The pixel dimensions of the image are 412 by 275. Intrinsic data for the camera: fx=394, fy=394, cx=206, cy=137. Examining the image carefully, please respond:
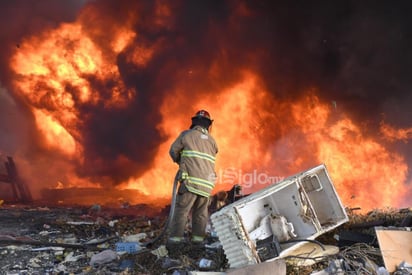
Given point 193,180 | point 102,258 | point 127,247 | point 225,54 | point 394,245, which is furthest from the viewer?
point 225,54

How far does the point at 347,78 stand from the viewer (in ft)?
35.3

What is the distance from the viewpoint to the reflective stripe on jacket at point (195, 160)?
5199 mm

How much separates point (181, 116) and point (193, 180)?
631 centimetres

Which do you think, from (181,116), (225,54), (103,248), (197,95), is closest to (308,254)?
(103,248)

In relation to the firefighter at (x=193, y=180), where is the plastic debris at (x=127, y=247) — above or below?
below

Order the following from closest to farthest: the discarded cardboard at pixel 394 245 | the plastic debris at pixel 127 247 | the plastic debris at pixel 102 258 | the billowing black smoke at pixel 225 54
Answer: the discarded cardboard at pixel 394 245
the plastic debris at pixel 102 258
the plastic debris at pixel 127 247
the billowing black smoke at pixel 225 54

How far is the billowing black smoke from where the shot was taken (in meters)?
10.6

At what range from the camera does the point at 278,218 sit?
4145 mm

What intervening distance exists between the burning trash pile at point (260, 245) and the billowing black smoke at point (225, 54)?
5598 millimetres

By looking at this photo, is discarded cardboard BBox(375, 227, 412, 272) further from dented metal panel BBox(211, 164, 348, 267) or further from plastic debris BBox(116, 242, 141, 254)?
plastic debris BBox(116, 242, 141, 254)

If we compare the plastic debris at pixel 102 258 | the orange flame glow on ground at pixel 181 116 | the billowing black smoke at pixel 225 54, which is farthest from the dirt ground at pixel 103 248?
the billowing black smoke at pixel 225 54

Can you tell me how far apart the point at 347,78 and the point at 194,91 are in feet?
14.0

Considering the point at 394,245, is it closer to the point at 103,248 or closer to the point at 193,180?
the point at 193,180

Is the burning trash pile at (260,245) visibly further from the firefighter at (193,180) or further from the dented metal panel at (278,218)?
the firefighter at (193,180)
